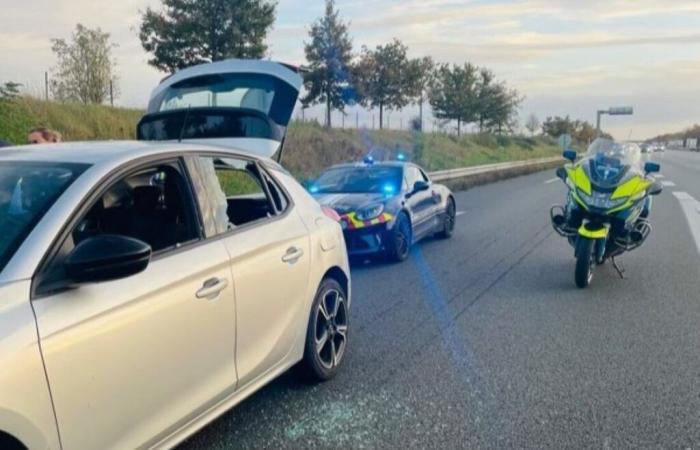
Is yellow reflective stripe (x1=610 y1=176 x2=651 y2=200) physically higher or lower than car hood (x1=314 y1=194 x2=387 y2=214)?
higher

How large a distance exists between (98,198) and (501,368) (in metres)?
3.14

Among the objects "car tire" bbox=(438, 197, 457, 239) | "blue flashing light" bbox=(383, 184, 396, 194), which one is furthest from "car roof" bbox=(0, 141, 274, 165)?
"car tire" bbox=(438, 197, 457, 239)

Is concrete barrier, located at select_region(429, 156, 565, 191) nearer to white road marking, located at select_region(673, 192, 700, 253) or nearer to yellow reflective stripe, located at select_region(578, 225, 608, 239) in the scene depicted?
white road marking, located at select_region(673, 192, 700, 253)

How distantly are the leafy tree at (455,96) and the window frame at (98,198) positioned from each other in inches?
2069

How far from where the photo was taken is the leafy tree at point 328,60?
3844cm

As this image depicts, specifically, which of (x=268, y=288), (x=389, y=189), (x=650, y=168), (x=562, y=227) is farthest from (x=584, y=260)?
(x=268, y=288)

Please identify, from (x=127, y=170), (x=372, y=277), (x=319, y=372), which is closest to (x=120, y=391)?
(x=127, y=170)

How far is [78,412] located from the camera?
247 centimetres

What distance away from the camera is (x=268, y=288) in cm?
378

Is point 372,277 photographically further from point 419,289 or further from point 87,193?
point 87,193

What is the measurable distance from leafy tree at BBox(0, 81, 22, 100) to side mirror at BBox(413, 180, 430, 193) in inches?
436

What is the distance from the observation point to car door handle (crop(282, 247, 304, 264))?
403 cm

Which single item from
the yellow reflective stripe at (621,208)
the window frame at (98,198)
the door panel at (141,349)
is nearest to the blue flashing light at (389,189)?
the yellow reflective stripe at (621,208)

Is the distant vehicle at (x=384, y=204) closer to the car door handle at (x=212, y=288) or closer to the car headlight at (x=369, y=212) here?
the car headlight at (x=369, y=212)
